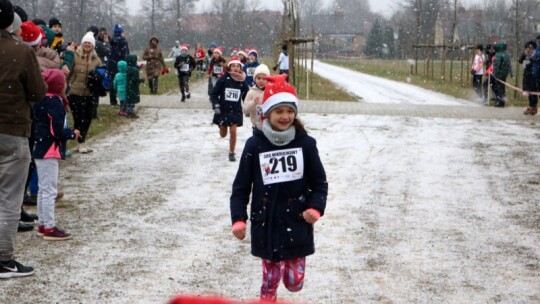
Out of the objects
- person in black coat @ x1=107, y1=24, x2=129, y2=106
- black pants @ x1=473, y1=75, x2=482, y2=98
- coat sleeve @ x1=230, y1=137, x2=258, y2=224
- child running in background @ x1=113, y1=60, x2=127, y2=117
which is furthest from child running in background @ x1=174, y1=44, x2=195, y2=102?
coat sleeve @ x1=230, y1=137, x2=258, y2=224

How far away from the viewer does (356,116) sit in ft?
61.9

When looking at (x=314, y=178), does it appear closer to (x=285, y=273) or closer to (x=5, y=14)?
(x=285, y=273)

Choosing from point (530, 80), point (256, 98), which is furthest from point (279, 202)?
point (530, 80)

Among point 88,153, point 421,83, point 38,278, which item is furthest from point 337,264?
point 421,83

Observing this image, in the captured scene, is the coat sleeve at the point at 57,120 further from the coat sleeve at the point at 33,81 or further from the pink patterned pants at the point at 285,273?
the pink patterned pants at the point at 285,273

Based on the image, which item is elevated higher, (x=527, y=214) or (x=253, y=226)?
(x=253, y=226)

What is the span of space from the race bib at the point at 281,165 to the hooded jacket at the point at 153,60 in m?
20.2

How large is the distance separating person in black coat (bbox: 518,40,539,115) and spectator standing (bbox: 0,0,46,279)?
15.8 m

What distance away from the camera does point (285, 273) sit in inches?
195

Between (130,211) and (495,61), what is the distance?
620 inches

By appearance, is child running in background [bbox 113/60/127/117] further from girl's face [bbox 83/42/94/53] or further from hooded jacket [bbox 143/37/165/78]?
girl's face [bbox 83/42/94/53]

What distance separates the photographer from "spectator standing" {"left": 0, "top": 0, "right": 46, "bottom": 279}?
6059mm

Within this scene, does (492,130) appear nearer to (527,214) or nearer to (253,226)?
(527,214)

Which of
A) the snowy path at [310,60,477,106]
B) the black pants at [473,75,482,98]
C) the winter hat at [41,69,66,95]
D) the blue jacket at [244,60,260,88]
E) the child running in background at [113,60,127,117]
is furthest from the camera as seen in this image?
the black pants at [473,75,482,98]
